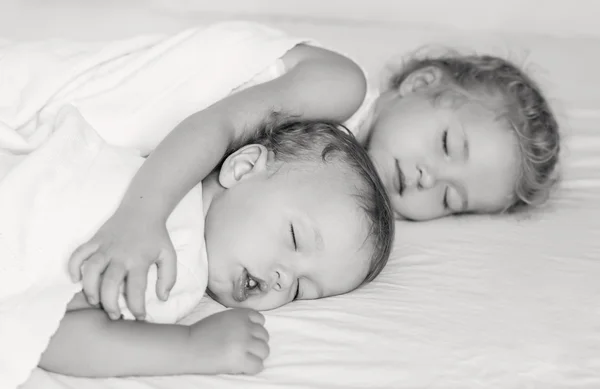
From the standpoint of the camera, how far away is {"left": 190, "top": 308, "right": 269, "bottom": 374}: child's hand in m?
0.93

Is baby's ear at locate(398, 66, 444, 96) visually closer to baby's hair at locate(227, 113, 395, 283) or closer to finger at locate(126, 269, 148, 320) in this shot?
baby's hair at locate(227, 113, 395, 283)

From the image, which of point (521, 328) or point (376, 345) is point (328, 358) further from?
point (521, 328)

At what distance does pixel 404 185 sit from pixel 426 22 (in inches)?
49.4

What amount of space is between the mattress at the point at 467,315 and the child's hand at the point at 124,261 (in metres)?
0.09

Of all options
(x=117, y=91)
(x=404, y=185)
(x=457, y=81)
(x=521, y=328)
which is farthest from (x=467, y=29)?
(x=521, y=328)

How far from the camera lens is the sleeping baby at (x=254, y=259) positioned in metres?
0.92

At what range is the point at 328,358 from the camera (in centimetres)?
97

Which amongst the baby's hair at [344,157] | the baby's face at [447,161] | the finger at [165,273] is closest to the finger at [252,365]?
the finger at [165,273]

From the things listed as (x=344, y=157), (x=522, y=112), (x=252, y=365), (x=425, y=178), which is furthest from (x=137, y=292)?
(x=522, y=112)

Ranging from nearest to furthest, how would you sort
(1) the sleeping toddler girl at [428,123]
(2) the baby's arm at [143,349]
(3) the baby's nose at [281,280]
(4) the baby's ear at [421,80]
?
(2) the baby's arm at [143,349] < (3) the baby's nose at [281,280] < (1) the sleeping toddler girl at [428,123] < (4) the baby's ear at [421,80]

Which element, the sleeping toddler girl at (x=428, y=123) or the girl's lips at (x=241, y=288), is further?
the sleeping toddler girl at (x=428, y=123)

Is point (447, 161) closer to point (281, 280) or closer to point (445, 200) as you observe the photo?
point (445, 200)

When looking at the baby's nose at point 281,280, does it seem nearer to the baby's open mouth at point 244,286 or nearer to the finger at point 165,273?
the baby's open mouth at point 244,286

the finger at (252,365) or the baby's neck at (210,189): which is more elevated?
the baby's neck at (210,189)
